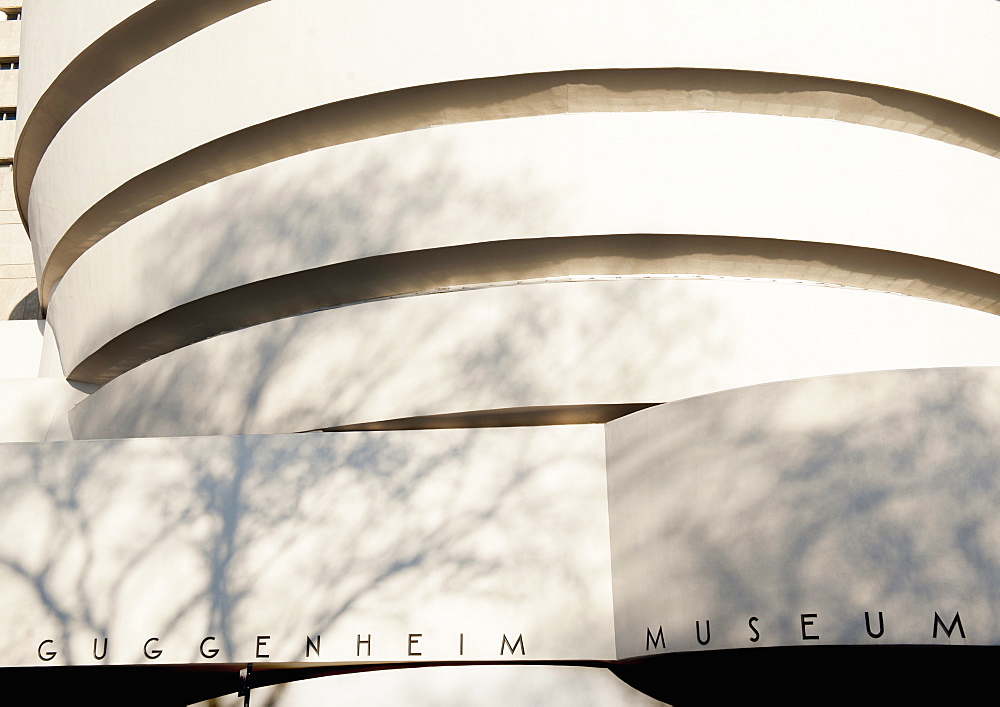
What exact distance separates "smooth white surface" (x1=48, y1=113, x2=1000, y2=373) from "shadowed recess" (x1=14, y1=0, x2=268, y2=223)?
2502 mm

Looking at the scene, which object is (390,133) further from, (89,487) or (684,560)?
(684,560)

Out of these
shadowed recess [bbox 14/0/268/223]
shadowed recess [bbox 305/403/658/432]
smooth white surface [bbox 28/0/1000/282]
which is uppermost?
shadowed recess [bbox 14/0/268/223]

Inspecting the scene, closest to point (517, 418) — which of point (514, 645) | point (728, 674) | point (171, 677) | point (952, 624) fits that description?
point (514, 645)

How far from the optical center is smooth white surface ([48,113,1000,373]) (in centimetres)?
966

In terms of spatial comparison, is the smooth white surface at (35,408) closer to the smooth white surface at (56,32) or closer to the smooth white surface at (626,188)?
the smooth white surface at (56,32)

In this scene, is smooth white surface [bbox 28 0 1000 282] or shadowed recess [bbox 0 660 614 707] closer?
shadowed recess [bbox 0 660 614 707]

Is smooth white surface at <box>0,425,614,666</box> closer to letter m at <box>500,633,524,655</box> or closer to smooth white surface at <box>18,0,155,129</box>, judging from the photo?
letter m at <box>500,633,524,655</box>

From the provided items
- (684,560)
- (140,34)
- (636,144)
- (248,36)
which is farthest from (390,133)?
(684,560)

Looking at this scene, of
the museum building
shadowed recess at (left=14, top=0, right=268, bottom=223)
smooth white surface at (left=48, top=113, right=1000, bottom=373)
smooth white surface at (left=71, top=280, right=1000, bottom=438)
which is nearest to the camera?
the museum building

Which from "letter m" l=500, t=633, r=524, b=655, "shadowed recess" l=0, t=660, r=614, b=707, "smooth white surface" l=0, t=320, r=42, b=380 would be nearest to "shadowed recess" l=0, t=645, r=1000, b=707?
"shadowed recess" l=0, t=660, r=614, b=707

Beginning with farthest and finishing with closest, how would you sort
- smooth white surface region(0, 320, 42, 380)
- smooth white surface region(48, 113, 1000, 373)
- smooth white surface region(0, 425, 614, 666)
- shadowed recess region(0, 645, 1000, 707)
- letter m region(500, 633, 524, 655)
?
smooth white surface region(0, 320, 42, 380) → smooth white surface region(48, 113, 1000, 373) → smooth white surface region(0, 425, 614, 666) → letter m region(500, 633, 524, 655) → shadowed recess region(0, 645, 1000, 707)

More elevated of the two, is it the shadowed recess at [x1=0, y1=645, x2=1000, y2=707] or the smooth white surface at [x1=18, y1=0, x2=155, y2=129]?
the smooth white surface at [x1=18, y1=0, x2=155, y2=129]

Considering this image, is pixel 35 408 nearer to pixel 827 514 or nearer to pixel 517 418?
pixel 517 418

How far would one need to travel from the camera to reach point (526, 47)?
9.87m
